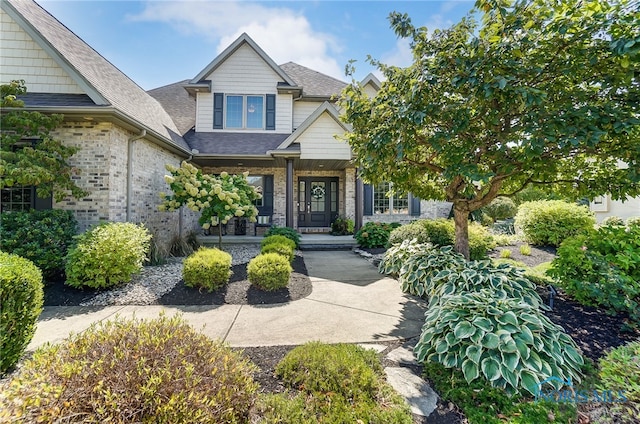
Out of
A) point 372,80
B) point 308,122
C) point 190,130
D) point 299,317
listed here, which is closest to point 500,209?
point 372,80

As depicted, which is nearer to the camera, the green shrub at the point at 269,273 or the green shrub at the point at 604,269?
the green shrub at the point at 604,269

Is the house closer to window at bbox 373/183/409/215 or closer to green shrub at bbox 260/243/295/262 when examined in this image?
window at bbox 373/183/409/215

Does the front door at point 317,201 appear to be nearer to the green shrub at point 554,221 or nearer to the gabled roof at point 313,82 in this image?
the gabled roof at point 313,82

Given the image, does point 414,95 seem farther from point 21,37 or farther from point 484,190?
point 21,37

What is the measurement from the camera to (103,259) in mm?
4941

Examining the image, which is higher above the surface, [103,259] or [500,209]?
[500,209]

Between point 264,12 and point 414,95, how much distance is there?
15.8 ft

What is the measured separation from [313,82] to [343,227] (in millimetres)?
6847

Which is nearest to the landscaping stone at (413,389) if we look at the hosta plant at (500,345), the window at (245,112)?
the hosta plant at (500,345)

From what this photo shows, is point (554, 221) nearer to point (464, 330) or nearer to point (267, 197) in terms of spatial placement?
point (464, 330)

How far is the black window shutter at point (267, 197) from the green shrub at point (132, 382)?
9740 millimetres

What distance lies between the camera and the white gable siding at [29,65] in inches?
247

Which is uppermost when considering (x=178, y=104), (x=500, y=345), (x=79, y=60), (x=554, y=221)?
(x=178, y=104)

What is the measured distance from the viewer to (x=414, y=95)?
3.62 m
